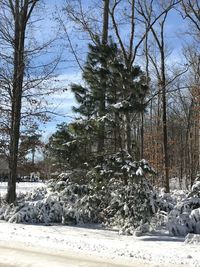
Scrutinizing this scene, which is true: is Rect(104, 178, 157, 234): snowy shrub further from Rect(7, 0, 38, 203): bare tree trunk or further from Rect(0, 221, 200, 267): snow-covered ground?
Rect(7, 0, 38, 203): bare tree trunk

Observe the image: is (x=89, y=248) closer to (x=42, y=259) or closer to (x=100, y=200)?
(x=42, y=259)

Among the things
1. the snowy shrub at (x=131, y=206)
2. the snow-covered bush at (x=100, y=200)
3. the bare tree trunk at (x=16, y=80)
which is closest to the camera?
the snowy shrub at (x=131, y=206)

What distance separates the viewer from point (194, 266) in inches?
322

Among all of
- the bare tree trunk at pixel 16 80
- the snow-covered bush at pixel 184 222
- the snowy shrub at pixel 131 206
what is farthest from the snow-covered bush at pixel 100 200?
the bare tree trunk at pixel 16 80

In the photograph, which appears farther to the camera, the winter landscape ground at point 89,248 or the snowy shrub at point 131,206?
the snowy shrub at point 131,206

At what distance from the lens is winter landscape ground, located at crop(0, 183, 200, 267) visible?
8602 mm

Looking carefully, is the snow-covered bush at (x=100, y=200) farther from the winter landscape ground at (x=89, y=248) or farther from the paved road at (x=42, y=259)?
the paved road at (x=42, y=259)

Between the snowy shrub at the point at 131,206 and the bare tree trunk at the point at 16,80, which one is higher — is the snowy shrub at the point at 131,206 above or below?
below

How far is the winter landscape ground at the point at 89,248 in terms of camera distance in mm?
8602

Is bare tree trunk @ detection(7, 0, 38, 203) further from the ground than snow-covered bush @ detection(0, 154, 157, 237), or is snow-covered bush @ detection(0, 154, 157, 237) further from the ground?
bare tree trunk @ detection(7, 0, 38, 203)

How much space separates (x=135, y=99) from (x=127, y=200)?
3053 millimetres

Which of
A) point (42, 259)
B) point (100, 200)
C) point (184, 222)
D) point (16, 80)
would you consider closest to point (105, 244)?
point (42, 259)

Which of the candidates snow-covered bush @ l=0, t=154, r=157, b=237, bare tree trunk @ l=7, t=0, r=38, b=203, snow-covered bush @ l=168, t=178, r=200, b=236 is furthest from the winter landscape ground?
bare tree trunk @ l=7, t=0, r=38, b=203

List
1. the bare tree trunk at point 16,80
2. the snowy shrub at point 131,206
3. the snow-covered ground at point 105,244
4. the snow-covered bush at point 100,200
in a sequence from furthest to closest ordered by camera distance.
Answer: the bare tree trunk at point 16,80 < the snow-covered bush at point 100,200 < the snowy shrub at point 131,206 < the snow-covered ground at point 105,244
